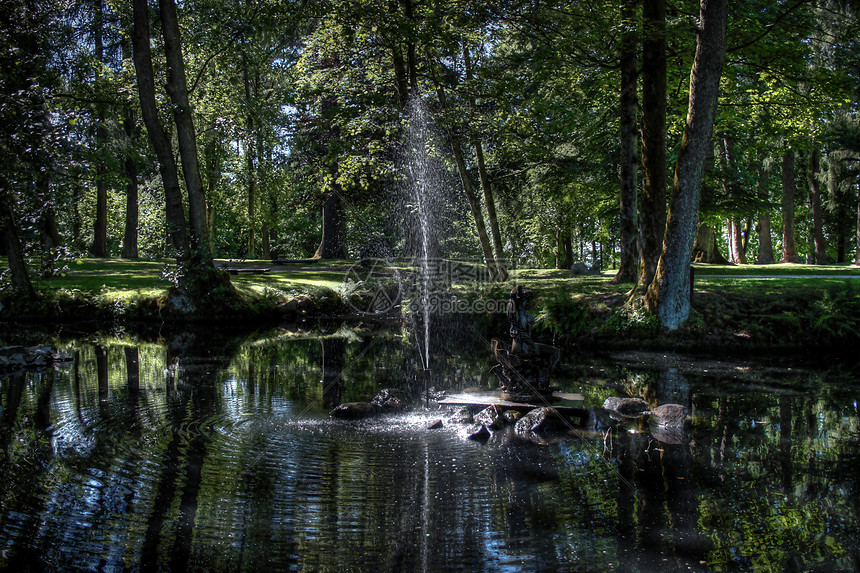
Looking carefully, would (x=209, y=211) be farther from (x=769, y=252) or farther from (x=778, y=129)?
(x=769, y=252)

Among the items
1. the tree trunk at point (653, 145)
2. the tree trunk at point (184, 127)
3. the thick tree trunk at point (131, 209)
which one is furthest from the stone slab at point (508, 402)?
the thick tree trunk at point (131, 209)

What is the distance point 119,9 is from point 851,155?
29208 millimetres

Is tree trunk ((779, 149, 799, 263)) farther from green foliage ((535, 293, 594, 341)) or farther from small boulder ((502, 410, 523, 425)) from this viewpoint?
small boulder ((502, 410, 523, 425))

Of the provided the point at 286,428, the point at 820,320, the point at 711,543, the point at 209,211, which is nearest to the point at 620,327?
the point at 820,320

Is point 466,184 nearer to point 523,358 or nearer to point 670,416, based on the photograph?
point 523,358

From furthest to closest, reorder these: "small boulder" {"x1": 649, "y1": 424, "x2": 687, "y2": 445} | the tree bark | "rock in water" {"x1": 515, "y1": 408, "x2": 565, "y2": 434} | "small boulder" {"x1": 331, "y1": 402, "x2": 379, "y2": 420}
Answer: the tree bark, "small boulder" {"x1": 331, "y1": 402, "x2": 379, "y2": 420}, "rock in water" {"x1": 515, "y1": 408, "x2": 565, "y2": 434}, "small boulder" {"x1": 649, "y1": 424, "x2": 687, "y2": 445}

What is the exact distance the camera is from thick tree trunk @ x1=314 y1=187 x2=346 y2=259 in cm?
2972

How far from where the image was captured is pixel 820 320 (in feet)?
41.6

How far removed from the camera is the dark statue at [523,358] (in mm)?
7844

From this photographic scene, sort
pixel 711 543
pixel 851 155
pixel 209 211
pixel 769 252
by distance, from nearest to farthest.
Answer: pixel 711 543 → pixel 851 155 → pixel 769 252 → pixel 209 211

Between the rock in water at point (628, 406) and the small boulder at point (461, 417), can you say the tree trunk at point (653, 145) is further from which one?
the small boulder at point (461, 417)

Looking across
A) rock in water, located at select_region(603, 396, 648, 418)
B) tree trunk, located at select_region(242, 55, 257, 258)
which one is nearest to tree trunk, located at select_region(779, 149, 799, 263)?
rock in water, located at select_region(603, 396, 648, 418)

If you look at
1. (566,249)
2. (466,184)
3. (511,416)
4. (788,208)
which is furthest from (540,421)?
(566,249)

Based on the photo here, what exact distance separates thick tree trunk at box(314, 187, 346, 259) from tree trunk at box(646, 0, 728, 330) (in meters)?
19.9
